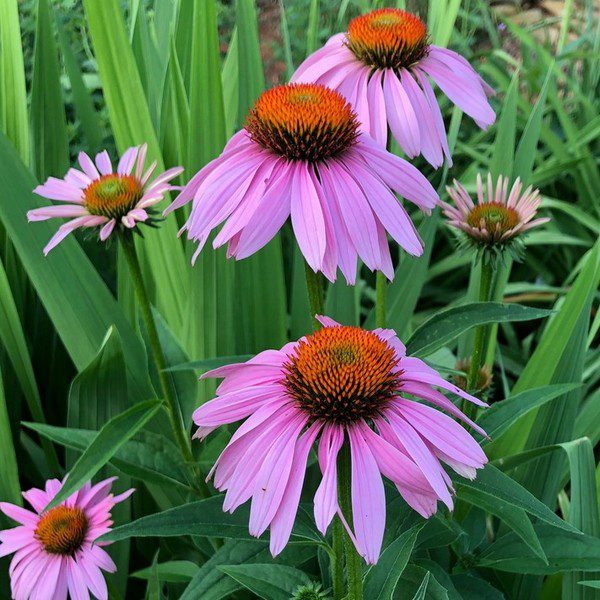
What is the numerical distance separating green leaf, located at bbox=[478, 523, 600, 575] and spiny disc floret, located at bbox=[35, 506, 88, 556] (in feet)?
1.11

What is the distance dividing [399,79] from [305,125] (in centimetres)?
16

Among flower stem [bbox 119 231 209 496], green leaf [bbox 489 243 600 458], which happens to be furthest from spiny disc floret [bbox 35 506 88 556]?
green leaf [bbox 489 243 600 458]

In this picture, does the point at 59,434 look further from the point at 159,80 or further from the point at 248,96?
the point at 159,80

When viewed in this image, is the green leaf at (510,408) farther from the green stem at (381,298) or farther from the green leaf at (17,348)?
the green leaf at (17,348)

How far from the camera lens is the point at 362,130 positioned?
0.61 meters

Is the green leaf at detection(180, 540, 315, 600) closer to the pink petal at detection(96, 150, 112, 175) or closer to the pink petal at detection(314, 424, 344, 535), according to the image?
the pink petal at detection(314, 424, 344, 535)

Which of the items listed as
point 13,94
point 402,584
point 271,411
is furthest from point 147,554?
point 13,94

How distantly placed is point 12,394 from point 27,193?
9.7 inches

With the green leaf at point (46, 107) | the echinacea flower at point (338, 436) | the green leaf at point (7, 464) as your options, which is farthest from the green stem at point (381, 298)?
the green leaf at point (46, 107)

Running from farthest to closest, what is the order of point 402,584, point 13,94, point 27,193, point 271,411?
point 13,94, point 27,193, point 402,584, point 271,411

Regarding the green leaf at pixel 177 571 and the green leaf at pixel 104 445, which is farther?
the green leaf at pixel 177 571

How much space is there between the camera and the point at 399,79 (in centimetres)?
67

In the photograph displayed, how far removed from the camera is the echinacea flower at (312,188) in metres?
0.51

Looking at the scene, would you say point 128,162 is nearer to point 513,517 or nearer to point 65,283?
point 65,283
